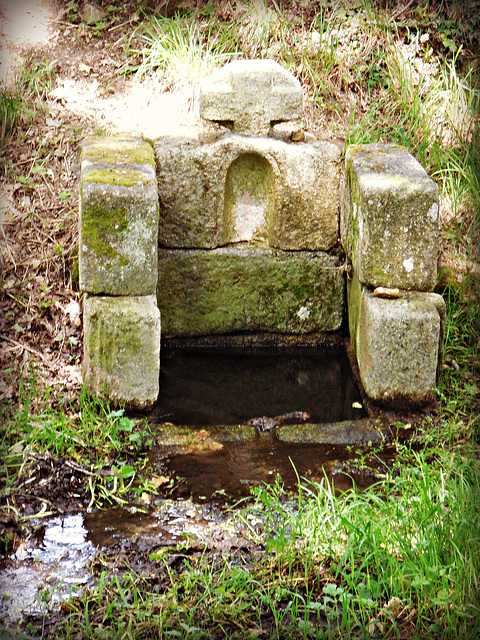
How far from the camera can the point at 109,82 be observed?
4.91 m

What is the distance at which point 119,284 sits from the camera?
10.9 feet

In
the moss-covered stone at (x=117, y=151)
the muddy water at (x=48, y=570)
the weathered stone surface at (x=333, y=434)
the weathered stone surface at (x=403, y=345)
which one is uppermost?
the moss-covered stone at (x=117, y=151)

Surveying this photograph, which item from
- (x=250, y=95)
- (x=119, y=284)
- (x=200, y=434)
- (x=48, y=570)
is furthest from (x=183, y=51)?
(x=48, y=570)

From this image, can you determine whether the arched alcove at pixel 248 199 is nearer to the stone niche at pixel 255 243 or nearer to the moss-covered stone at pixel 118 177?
the stone niche at pixel 255 243

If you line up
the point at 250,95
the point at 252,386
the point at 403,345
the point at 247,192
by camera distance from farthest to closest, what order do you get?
the point at 247,192, the point at 252,386, the point at 250,95, the point at 403,345

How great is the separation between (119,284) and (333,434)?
1233mm

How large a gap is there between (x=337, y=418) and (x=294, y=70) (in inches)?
106

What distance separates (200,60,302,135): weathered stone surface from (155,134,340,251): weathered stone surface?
0.12m

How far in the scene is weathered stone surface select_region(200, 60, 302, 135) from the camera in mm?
3615

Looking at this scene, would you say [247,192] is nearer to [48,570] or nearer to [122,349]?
[122,349]

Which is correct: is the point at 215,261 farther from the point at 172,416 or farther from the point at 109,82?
the point at 109,82

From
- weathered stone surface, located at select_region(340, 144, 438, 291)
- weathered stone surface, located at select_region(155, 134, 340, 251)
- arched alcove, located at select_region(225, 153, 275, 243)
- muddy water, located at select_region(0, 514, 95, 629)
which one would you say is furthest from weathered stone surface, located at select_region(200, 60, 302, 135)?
muddy water, located at select_region(0, 514, 95, 629)

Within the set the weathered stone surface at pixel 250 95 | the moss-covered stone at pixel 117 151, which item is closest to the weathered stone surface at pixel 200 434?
the moss-covered stone at pixel 117 151

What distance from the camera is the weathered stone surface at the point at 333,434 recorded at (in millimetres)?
3291
